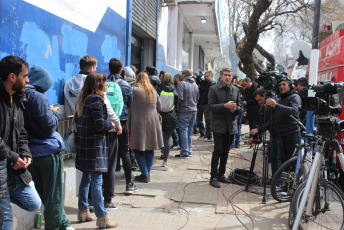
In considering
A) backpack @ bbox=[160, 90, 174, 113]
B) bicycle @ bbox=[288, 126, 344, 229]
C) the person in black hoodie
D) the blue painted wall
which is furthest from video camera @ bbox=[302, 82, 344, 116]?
the person in black hoodie

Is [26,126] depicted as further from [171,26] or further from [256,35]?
[256,35]

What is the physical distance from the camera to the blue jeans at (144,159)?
230 inches

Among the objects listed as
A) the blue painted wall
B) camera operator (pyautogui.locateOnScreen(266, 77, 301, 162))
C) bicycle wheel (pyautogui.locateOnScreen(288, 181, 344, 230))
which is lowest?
bicycle wheel (pyautogui.locateOnScreen(288, 181, 344, 230))

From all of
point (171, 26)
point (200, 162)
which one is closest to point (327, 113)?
point (200, 162)

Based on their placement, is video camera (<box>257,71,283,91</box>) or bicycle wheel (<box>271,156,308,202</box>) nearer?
bicycle wheel (<box>271,156,308,202</box>)

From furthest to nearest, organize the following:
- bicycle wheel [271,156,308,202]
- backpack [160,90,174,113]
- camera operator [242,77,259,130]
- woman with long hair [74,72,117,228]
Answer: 1. camera operator [242,77,259,130]
2. backpack [160,90,174,113]
3. bicycle wheel [271,156,308,202]
4. woman with long hair [74,72,117,228]

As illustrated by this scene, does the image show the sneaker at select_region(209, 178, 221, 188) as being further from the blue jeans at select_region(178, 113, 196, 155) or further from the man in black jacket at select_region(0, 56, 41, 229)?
the man in black jacket at select_region(0, 56, 41, 229)

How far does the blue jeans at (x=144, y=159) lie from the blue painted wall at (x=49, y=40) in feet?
5.05

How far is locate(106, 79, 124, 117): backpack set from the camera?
4617mm

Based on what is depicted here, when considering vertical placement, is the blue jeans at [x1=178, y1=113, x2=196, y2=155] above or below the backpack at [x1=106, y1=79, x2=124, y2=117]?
below

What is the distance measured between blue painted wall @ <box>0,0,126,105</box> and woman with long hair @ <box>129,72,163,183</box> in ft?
3.44

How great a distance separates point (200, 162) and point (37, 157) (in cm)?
487

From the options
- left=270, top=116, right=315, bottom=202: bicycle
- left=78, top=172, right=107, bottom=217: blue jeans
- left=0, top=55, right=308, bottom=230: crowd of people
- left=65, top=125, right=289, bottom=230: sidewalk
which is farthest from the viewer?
left=270, top=116, right=315, bottom=202: bicycle

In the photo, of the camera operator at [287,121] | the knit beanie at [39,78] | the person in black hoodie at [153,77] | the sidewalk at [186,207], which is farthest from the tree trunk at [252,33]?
the knit beanie at [39,78]
